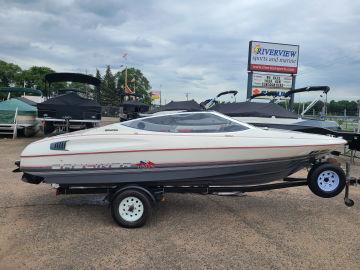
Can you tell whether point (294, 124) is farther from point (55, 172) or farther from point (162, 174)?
point (55, 172)

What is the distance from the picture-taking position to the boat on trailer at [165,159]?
5.13m

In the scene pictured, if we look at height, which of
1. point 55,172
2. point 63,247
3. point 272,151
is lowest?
point 63,247

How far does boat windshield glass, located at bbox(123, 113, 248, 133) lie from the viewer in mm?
5352

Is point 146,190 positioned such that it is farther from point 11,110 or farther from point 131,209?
point 11,110

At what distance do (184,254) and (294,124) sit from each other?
649 centimetres

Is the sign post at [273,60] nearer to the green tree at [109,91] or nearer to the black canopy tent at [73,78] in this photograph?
the black canopy tent at [73,78]

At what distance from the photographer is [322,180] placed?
5449mm

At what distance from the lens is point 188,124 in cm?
544

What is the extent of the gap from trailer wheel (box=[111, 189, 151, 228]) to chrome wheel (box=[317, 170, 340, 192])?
2.43 meters

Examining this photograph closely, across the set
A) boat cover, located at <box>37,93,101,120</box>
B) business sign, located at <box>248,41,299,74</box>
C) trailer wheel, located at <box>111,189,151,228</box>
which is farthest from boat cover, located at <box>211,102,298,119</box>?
business sign, located at <box>248,41,299,74</box>

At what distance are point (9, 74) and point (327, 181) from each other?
75938 mm

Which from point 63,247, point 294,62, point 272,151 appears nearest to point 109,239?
point 63,247

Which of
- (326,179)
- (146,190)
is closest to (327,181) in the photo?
(326,179)

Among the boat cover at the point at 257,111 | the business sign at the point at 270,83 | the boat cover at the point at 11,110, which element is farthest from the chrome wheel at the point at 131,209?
the business sign at the point at 270,83
